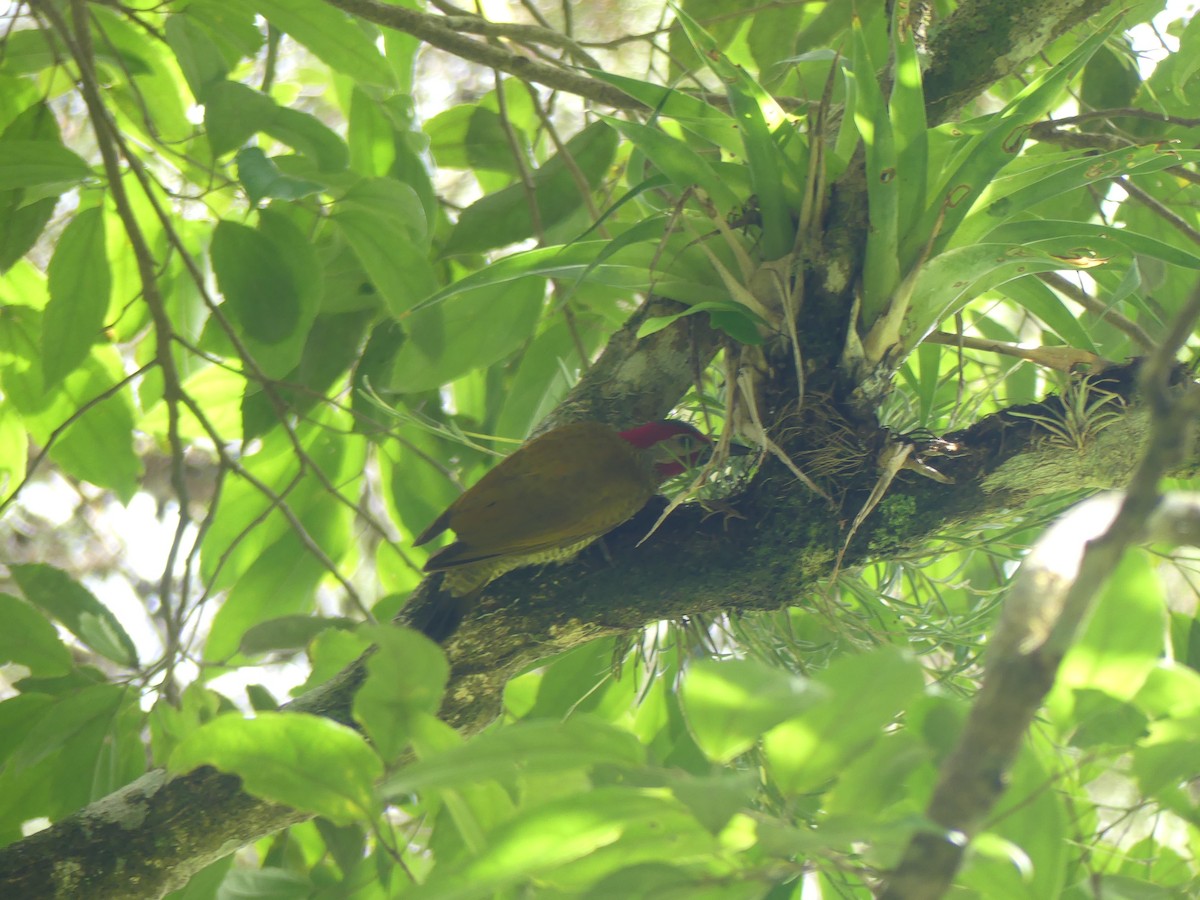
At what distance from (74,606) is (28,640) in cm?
8

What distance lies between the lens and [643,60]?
10.7 ft

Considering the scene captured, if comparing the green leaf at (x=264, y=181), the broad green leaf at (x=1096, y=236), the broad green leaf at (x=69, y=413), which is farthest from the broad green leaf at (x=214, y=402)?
the broad green leaf at (x=1096, y=236)

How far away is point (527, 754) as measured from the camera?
1.94ft

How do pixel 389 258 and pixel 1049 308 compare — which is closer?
pixel 1049 308

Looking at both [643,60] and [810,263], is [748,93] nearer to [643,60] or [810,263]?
[810,263]

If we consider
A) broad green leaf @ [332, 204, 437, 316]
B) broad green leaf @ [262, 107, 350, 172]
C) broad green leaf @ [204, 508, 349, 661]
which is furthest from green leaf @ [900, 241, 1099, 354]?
broad green leaf @ [204, 508, 349, 661]

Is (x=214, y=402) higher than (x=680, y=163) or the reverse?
the reverse

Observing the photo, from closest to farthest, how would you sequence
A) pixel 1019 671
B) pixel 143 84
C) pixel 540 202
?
1. pixel 1019 671
2. pixel 540 202
3. pixel 143 84

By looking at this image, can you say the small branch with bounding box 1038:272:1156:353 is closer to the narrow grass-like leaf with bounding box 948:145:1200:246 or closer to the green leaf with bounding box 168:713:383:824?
the narrow grass-like leaf with bounding box 948:145:1200:246

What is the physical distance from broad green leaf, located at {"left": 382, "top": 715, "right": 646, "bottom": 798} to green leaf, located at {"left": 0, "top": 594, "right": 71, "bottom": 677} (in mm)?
1017

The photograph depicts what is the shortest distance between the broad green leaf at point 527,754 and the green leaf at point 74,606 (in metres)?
1.01

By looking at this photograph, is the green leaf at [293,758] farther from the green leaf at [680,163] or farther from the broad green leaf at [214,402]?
the broad green leaf at [214,402]

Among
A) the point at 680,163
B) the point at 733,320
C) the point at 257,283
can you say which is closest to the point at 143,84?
the point at 257,283

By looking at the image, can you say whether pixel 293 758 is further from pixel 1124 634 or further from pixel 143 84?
pixel 143 84
